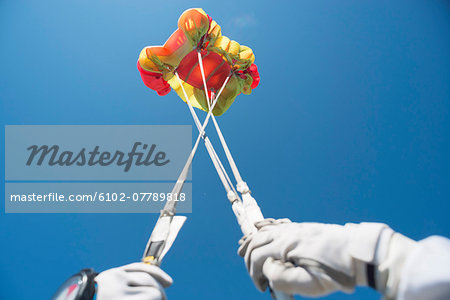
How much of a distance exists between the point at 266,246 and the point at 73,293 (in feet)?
2.34

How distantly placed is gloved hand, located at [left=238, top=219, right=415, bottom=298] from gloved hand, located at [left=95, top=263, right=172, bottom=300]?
35cm

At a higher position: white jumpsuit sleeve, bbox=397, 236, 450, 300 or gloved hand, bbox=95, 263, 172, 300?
gloved hand, bbox=95, 263, 172, 300

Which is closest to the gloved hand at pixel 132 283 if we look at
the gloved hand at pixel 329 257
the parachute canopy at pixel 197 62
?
the gloved hand at pixel 329 257

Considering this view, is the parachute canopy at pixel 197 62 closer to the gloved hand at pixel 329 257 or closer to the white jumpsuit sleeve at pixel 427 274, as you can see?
the gloved hand at pixel 329 257

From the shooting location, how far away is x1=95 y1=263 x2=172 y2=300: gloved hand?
3.16ft

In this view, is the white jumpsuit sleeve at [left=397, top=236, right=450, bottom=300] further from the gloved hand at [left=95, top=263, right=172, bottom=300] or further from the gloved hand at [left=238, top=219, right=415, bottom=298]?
the gloved hand at [left=95, top=263, right=172, bottom=300]

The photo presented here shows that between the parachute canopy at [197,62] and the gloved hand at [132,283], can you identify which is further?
the parachute canopy at [197,62]

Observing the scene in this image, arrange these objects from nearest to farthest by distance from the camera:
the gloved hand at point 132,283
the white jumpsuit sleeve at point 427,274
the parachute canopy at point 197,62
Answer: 1. the white jumpsuit sleeve at point 427,274
2. the gloved hand at point 132,283
3. the parachute canopy at point 197,62

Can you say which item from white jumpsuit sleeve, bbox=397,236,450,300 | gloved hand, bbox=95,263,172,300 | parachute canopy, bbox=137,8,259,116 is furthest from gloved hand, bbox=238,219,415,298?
parachute canopy, bbox=137,8,259,116

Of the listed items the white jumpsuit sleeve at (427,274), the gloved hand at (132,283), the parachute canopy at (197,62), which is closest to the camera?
the white jumpsuit sleeve at (427,274)

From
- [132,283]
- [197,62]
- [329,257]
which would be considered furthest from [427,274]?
[197,62]

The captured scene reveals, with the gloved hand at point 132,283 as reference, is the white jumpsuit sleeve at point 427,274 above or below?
below

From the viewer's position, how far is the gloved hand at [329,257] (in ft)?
2.38

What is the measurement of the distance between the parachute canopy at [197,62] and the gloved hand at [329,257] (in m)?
1.88
